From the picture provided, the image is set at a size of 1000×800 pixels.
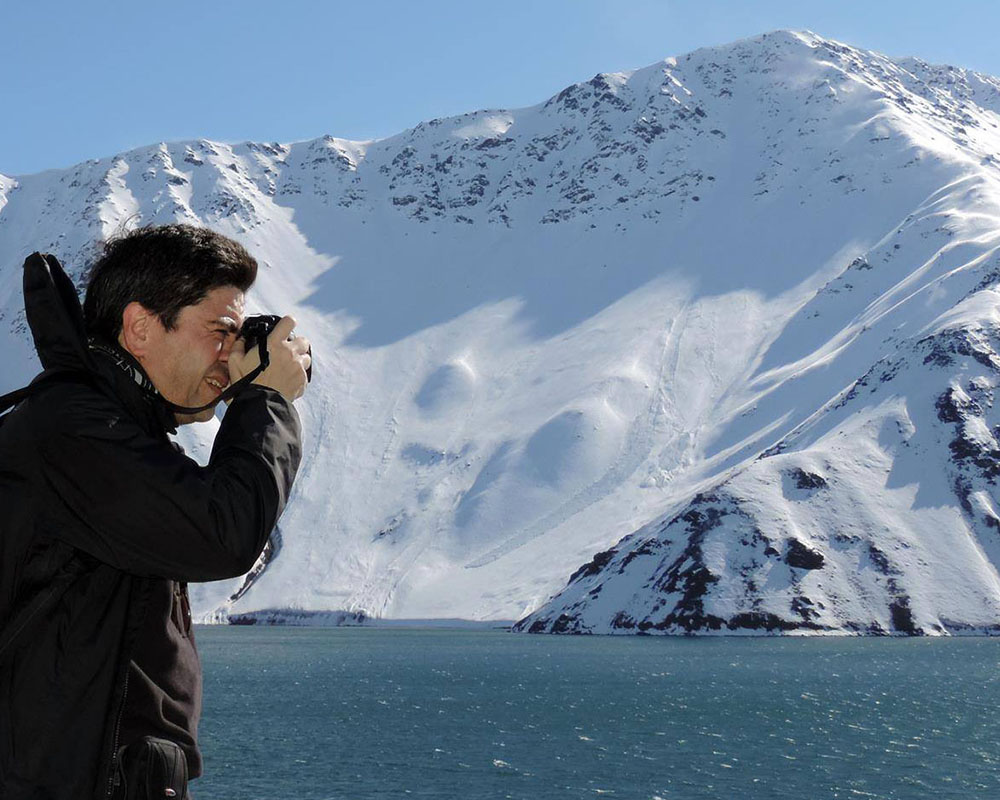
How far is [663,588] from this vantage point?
16462 cm

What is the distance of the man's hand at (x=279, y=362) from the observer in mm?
3814

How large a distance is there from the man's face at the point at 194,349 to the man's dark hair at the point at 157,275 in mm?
30

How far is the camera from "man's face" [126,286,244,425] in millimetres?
3840

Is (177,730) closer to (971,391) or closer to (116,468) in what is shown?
(116,468)

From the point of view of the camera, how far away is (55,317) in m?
3.43

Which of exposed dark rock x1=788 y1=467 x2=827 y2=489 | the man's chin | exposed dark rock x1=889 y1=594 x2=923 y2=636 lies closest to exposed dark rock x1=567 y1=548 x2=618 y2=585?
exposed dark rock x1=788 y1=467 x2=827 y2=489

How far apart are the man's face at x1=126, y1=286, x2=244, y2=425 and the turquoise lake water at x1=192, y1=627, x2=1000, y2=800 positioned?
47.0 metres

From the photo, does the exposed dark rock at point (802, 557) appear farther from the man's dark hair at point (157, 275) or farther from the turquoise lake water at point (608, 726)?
the man's dark hair at point (157, 275)

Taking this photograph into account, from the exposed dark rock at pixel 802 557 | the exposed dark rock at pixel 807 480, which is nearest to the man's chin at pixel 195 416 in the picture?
the exposed dark rock at pixel 802 557

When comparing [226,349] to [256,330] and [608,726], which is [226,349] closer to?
[256,330]

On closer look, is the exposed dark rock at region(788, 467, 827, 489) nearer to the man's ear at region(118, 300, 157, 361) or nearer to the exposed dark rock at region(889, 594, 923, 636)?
the exposed dark rock at region(889, 594, 923, 636)

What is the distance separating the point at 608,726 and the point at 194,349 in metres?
70.7

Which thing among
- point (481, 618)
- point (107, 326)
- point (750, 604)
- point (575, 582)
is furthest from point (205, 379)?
point (481, 618)

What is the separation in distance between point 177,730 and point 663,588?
164 meters
